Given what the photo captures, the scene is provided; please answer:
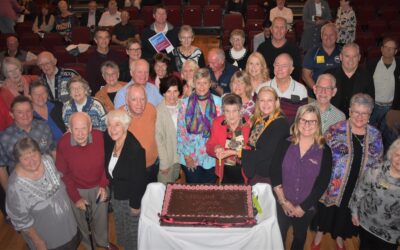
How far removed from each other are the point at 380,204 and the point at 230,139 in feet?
4.37

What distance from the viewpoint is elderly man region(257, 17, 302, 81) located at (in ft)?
→ 17.1

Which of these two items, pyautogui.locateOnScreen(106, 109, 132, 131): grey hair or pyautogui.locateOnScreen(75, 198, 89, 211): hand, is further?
pyautogui.locateOnScreen(75, 198, 89, 211): hand

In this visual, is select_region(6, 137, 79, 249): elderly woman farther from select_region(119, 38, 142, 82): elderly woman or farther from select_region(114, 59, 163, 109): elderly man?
select_region(119, 38, 142, 82): elderly woman

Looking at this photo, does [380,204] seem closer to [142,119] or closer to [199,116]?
[199,116]

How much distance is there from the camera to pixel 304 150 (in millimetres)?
3109

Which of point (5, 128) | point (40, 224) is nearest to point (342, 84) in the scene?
point (40, 224)

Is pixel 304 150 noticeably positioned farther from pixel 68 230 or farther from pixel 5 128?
pixel 5 128

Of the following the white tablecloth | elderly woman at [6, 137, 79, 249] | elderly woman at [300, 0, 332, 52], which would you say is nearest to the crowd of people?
elderly woman at [6, 137, 79, 249]

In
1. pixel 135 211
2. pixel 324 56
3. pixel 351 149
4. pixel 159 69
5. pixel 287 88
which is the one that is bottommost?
pixel 135 211

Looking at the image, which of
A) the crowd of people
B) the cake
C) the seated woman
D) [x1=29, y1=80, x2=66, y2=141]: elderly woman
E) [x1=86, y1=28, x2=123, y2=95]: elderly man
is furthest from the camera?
the seated woman

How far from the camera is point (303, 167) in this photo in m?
3.11

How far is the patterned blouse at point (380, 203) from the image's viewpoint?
2.89 metres

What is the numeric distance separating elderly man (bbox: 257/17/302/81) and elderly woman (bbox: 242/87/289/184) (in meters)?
2.07

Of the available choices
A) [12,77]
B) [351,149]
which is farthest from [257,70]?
[12,77]
